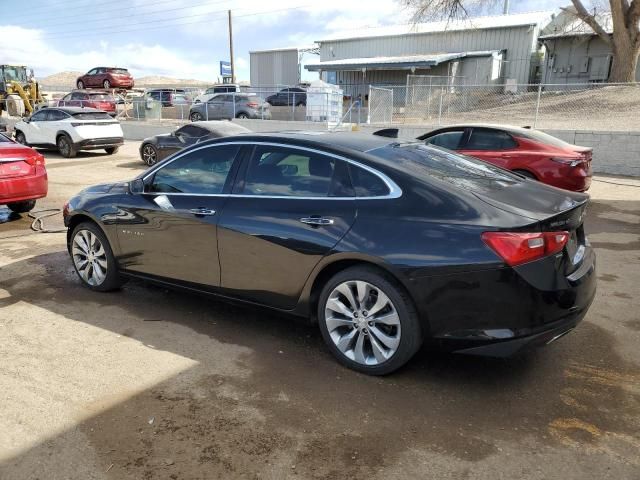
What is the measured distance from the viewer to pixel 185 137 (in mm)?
13430

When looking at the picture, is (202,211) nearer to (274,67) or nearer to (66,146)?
(66,146)

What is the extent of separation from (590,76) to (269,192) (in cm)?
3146

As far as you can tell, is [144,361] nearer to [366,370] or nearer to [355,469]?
[366,370]

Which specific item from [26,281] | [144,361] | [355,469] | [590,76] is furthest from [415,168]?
[590,76]

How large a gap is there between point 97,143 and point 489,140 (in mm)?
12268

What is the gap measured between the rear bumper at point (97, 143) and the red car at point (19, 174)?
27.0ft

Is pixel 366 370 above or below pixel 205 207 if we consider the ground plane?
below

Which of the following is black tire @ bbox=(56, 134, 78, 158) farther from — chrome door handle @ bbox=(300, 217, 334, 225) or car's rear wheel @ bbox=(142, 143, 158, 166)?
chrome door handle @ bbox=(300, 217, 334, 225)

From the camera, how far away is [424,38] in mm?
35656

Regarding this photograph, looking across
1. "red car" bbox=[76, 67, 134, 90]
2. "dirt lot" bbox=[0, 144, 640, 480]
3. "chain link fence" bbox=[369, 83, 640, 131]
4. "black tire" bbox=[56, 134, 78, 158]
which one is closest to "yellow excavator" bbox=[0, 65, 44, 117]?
"red car" bbox=[76, 67, 134, 90]

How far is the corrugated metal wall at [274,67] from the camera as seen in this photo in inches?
1796

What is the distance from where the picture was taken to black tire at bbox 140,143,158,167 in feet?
47.9

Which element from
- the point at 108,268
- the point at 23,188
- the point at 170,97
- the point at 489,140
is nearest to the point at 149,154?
→ the point at 23,188

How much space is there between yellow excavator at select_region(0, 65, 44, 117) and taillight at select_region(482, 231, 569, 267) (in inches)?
1202
